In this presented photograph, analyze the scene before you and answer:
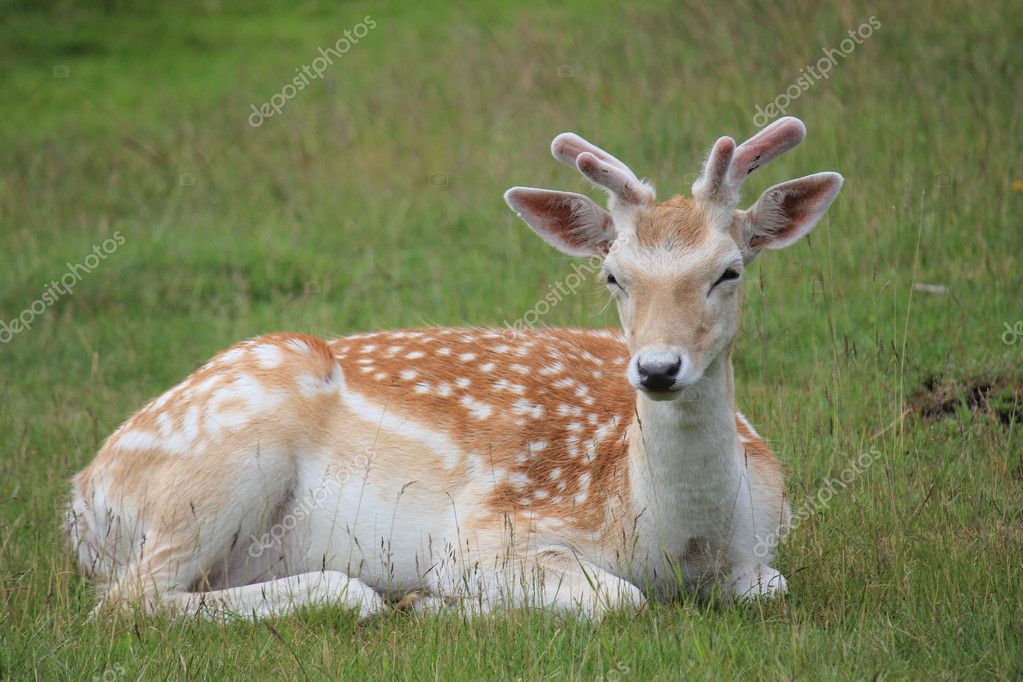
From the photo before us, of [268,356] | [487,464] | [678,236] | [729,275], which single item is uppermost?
[678,236]

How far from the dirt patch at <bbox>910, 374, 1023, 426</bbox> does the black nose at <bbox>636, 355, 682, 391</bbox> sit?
2.24 meters

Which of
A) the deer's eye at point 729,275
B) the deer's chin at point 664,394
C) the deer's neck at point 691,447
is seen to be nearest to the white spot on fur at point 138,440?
the deer's neck at point 691,447

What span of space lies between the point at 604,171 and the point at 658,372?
Answer: 793mm

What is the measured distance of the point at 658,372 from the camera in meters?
3.64

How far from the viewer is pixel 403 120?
35.7 ft

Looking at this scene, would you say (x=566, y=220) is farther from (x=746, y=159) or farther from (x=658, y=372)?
(x=658, y=372)

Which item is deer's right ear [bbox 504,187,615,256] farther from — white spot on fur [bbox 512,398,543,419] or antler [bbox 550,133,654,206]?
white spot on fur [bbox 512,398,543,419]

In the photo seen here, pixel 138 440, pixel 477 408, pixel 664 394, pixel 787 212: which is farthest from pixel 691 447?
pixel 138 440

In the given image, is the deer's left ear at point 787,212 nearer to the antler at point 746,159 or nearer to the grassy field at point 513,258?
the antler at point 746,159

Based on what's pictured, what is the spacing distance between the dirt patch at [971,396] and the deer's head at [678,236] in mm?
1662

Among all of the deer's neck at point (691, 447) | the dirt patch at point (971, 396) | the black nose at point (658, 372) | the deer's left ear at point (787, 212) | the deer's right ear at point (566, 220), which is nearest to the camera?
the black nose at point (658, 372)

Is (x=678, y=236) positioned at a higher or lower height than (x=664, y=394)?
higher

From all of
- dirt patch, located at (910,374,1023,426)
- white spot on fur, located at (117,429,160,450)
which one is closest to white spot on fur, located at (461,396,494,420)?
white spot on fur, located at (117,429,160,450)

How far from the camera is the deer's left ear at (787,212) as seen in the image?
425cm
